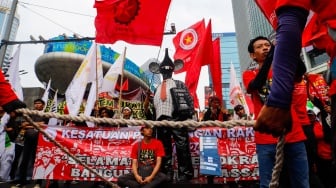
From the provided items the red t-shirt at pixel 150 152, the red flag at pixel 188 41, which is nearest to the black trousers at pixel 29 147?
the red t-shirt at pixel 150 152

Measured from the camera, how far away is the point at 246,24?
76.0 meters

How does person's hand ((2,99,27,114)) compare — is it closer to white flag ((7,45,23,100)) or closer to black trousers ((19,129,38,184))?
black trousers ((19,129,38,184))

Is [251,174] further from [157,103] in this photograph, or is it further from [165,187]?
[157,103]

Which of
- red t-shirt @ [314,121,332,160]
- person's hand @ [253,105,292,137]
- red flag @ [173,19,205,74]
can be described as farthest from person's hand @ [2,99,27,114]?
red flag @ [173,19,205,74]

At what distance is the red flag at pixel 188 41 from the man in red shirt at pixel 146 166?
3.67 meters

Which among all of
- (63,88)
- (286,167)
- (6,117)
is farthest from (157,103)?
(63,88)

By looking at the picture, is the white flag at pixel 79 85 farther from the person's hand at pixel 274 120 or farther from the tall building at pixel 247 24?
the tall building at pixel 247 24

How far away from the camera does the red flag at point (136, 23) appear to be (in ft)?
20.2

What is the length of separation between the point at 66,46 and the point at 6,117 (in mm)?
17119

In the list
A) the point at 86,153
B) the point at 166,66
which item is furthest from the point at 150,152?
the point at 166,66

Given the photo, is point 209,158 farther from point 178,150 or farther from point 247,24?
point 247,24

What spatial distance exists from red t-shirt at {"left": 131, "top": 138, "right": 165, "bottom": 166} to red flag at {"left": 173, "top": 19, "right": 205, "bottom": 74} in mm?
3673

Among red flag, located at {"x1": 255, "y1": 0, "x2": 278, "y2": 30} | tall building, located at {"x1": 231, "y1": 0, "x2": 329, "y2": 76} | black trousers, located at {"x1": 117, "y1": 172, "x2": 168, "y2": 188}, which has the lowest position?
black trousers, located at {"x1": 117, "y1": 172, "x2": 168, "y2": 188}

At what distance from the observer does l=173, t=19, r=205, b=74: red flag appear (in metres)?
7.90
